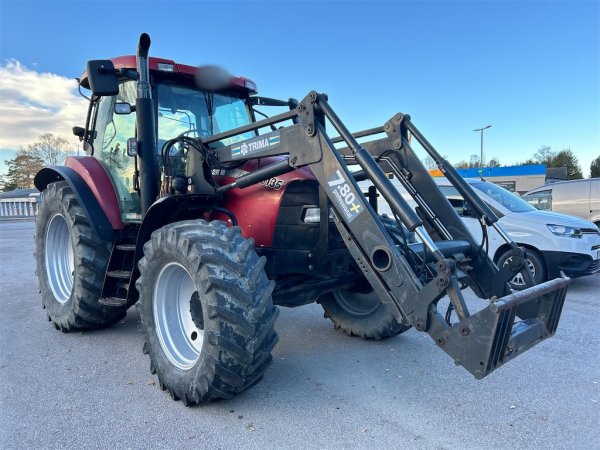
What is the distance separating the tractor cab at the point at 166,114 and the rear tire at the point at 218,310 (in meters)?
1.16

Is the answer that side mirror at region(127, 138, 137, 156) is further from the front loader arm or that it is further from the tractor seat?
the tractor seat

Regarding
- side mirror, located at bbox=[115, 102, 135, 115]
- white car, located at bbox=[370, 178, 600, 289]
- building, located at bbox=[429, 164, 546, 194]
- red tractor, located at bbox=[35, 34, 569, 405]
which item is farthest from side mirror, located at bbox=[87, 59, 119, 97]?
building, located at bbox=[429, 164, 546, 194]

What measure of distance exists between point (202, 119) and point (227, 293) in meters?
2.20

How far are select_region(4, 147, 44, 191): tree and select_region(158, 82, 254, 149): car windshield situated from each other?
155 feet

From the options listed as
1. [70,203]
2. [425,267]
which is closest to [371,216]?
[425,267]

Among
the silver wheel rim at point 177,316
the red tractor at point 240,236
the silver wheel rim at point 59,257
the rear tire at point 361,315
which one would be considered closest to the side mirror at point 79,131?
the red tractor at point 240,236

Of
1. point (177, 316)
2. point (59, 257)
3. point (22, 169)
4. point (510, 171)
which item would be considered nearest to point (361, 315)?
point (177, 316)

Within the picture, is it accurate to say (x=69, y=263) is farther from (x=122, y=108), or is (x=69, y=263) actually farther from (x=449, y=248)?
(x=449, y=248)

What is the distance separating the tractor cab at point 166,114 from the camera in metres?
4.12

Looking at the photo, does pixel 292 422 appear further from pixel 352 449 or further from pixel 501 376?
pixel 501 376

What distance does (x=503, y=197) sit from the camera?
25.1 ft

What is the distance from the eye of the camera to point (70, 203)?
4.55 meters

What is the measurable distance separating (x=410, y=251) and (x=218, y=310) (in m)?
1.37

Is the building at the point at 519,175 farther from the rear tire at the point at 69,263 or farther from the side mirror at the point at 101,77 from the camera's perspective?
the side mirror at the point at 101,77
